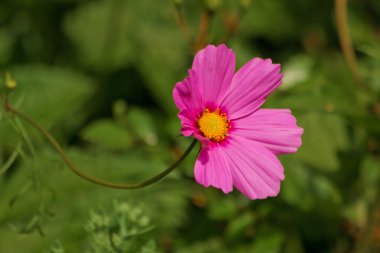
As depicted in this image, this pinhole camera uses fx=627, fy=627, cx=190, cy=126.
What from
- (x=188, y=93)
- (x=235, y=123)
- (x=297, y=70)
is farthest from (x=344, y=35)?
(x=188, y=93)

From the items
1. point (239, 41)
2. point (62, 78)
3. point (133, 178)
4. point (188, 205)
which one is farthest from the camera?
point (239, 41)

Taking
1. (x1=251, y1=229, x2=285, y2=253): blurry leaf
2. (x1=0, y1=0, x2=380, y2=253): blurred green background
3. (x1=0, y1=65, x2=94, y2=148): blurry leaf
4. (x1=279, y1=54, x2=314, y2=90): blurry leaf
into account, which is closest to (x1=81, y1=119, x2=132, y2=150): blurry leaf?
(x1=0, y1=0, x2=380, y2=253): blurred green background

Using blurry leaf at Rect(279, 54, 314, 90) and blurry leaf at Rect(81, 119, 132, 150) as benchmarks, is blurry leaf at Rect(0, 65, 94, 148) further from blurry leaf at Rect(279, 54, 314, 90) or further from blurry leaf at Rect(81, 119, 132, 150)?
blurry leaf at Rect(279, 54, 314, 90)

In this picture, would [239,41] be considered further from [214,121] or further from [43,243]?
[214,121]

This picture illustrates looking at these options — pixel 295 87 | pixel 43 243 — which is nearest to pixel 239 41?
pixel 295 87

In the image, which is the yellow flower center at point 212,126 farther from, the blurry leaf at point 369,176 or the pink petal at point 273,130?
the blurry leaf at point 369,176

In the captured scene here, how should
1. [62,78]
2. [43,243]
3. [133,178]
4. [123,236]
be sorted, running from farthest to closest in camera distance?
[62,78], [133,178], [43,243], [123,236]

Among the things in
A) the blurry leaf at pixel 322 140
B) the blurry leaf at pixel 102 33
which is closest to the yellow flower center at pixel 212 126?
the blurry leaf at pixel 322 140

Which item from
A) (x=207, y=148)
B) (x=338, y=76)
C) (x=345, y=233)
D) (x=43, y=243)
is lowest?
(x=345, y=233)
